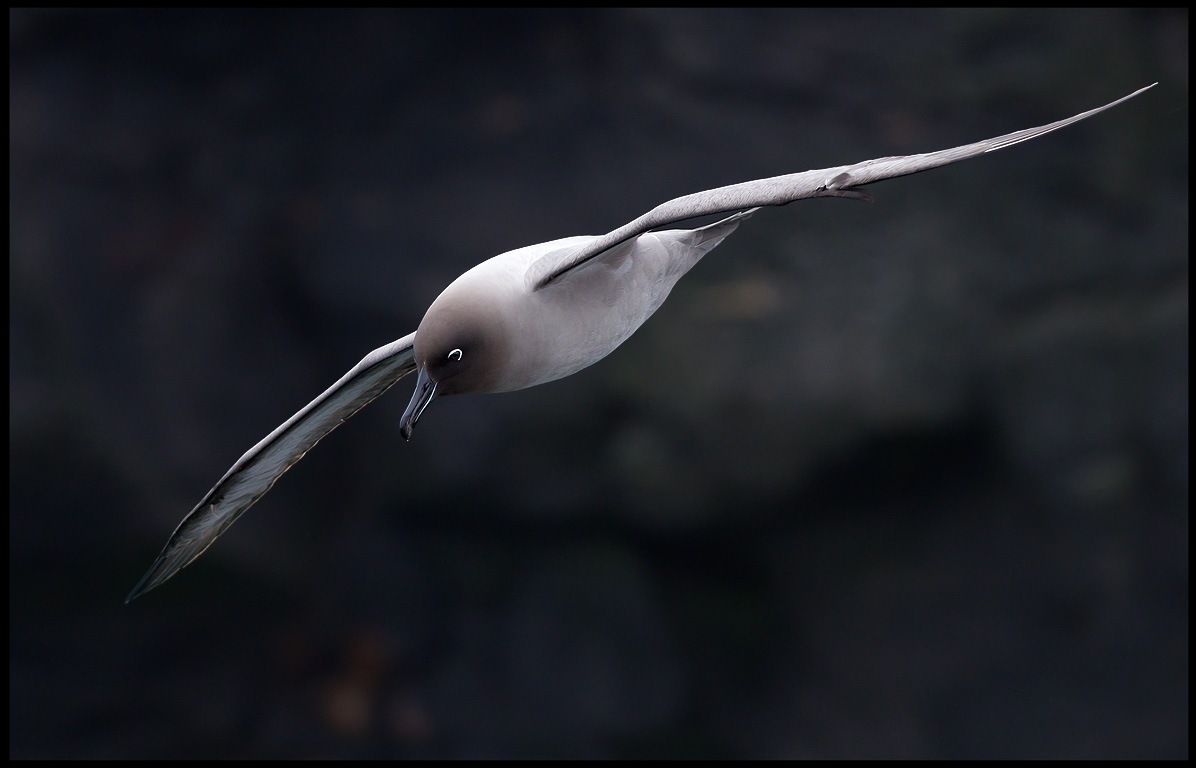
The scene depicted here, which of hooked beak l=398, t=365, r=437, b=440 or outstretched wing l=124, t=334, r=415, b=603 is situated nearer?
hooked beak l=398, t=365, r=437, b=440

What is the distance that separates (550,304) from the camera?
138 inches

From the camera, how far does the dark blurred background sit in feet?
33.7

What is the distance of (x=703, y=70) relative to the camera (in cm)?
1061

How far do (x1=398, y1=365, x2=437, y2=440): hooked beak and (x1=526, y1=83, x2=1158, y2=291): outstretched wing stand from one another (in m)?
0.50

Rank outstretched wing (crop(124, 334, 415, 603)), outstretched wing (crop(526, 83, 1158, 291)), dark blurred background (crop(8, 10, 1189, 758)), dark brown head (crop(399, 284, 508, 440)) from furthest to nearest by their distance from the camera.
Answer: dark blurred background (crop(8, 10, 1189, 758)), outstretched wing (crop(124, 334, 415, 603)), dark brown head (crop(399, 284, 508, 440)), outstretched wing (crop(526, 83, 1158, 291))

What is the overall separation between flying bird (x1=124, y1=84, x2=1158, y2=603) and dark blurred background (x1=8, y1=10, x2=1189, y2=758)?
612cm

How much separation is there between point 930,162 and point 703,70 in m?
8.15

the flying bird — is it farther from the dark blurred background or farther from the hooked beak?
the dark blurred background

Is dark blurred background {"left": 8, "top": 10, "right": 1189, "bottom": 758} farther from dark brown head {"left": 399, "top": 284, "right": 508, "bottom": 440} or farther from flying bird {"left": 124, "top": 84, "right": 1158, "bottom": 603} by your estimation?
dark brown head {"left": 399, "top": 284, "right": 508, "bottom": 440}

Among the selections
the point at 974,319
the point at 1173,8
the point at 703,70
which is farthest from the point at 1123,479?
the point at 703,70

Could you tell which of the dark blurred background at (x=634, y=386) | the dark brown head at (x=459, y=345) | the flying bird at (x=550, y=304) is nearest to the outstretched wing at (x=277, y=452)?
the flying bird at (x=550, y=304)

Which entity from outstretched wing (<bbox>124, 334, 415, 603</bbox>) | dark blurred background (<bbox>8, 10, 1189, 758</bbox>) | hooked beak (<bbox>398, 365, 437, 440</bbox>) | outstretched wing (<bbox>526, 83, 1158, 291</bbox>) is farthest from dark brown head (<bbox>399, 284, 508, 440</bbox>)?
dark blurred background (<bbox>8, 10, 1189, 758</bbox>)

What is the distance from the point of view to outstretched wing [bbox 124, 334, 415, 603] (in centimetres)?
409

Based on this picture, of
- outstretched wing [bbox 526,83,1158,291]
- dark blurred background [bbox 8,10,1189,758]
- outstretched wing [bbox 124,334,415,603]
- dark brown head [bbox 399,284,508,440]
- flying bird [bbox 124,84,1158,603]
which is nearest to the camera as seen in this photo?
outstretched wing [bbox 526,83,1158,291]
